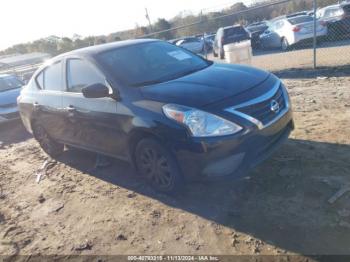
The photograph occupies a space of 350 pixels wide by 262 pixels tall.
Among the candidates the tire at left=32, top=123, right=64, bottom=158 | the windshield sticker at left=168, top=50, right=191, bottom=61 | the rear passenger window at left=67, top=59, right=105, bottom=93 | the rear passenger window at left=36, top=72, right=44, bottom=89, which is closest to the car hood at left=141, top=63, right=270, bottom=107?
the windshield sticker at left=168, top=50, right=191, bottom=61

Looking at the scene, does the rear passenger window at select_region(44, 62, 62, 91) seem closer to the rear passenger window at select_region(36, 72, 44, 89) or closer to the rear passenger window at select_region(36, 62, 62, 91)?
the rear passenger window at select_region(36, 62, 62, 91)

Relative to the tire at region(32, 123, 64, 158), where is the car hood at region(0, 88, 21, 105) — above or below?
above

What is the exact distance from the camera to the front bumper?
3.54 m

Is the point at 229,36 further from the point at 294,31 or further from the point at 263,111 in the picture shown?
the point at 263,111

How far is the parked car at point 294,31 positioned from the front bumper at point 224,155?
1226cm

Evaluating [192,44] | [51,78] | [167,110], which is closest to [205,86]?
[167,110]

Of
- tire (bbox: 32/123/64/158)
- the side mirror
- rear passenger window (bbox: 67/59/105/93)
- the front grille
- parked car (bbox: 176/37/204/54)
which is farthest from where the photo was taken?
parked car (bbox: 176/37/204/54)

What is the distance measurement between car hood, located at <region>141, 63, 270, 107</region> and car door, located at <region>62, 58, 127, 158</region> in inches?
25.2

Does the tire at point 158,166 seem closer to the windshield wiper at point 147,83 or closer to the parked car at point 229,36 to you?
the windshield wiper at point 147,83

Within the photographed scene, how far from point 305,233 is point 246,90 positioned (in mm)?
1558

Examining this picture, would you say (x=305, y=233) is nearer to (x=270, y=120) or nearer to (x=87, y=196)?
(x=270, y=120)

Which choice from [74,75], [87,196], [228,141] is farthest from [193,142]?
[74,75]

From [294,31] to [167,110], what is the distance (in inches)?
502

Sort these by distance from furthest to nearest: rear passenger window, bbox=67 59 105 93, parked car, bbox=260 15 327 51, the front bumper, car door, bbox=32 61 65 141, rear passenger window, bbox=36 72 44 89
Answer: parked car, bbox=260 15 327 51, rear passenger window, bbox=36 72 44 89, car door, bbox=32 61 65 141, rear passenger window, bbox=67 59 105 93, the front bumper
